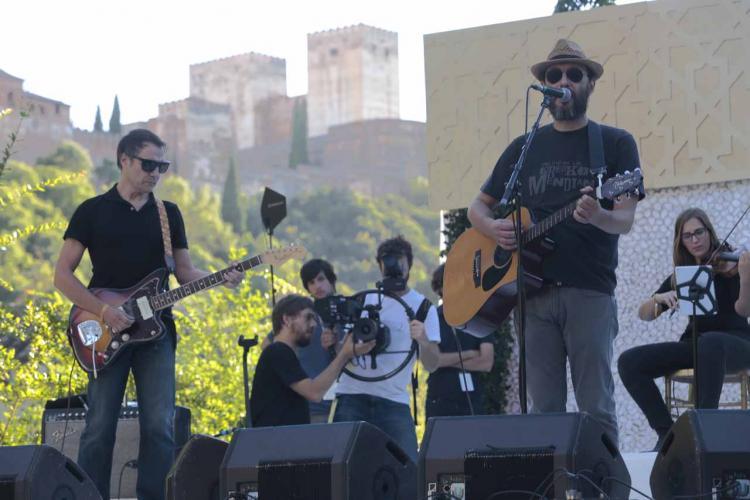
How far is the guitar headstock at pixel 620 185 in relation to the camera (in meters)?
5.39

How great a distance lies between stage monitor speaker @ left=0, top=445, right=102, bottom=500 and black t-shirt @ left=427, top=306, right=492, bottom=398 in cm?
307

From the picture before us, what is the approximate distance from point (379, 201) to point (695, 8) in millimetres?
90203

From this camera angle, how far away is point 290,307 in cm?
741

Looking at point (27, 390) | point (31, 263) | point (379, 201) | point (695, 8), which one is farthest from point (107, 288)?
point (379, 201)

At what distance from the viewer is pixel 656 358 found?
22.8 ft

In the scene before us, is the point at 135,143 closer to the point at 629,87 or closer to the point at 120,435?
the point at 120,435

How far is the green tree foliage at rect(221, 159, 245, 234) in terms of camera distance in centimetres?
9181

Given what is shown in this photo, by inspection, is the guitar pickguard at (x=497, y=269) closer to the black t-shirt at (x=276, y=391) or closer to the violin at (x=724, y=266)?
the violin at (x=724, y=266)

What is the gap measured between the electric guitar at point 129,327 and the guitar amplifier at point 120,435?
1.43m

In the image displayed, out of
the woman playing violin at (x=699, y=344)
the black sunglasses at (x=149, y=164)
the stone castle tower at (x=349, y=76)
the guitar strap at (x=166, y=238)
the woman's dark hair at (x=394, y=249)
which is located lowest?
the woman playing violin at (x=699, y=344)

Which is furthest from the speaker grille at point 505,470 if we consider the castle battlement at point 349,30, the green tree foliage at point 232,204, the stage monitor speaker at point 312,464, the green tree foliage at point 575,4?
the castle battlement at point 349,30

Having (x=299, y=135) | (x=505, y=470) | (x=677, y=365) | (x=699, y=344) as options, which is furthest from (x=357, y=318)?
(x=299, y=135)

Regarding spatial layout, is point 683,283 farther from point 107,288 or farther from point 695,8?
point 695,8

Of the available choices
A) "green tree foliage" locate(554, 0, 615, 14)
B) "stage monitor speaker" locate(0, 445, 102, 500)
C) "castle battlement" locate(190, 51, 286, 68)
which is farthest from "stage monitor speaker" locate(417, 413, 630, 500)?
"castle battlement" locate(190, 51, 286, 68)
